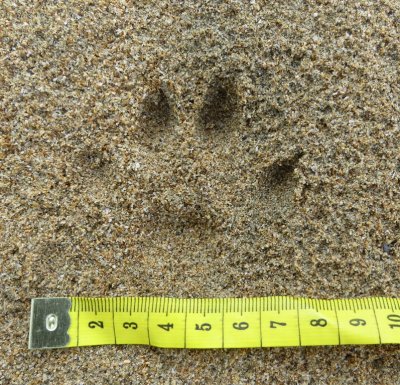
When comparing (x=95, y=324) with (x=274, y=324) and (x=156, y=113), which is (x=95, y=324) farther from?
(x=156, y=113)

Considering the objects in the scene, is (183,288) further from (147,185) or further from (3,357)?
(3,357)

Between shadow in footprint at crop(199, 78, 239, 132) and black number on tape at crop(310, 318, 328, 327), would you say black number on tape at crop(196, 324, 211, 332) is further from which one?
shadow in footprint at crop(199, 78, 239, 132)

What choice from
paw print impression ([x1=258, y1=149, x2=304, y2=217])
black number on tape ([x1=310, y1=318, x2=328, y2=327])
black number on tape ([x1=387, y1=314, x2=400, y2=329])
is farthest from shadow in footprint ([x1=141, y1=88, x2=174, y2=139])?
black number on tape ([x1=387, y1=314, x2=400, y2=329])

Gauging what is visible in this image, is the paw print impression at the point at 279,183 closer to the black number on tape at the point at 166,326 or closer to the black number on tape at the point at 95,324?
the black number on tape at the point at 166,326

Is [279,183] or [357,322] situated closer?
[357,322]

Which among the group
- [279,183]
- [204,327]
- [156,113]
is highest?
[156,113]

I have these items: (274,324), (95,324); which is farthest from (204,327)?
(95,324)

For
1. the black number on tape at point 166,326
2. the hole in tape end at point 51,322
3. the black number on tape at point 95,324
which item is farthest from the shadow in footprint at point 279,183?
the hole in tape end at point 51,322

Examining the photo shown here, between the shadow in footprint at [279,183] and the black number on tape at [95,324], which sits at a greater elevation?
the shadow in footprint at [279,183]
